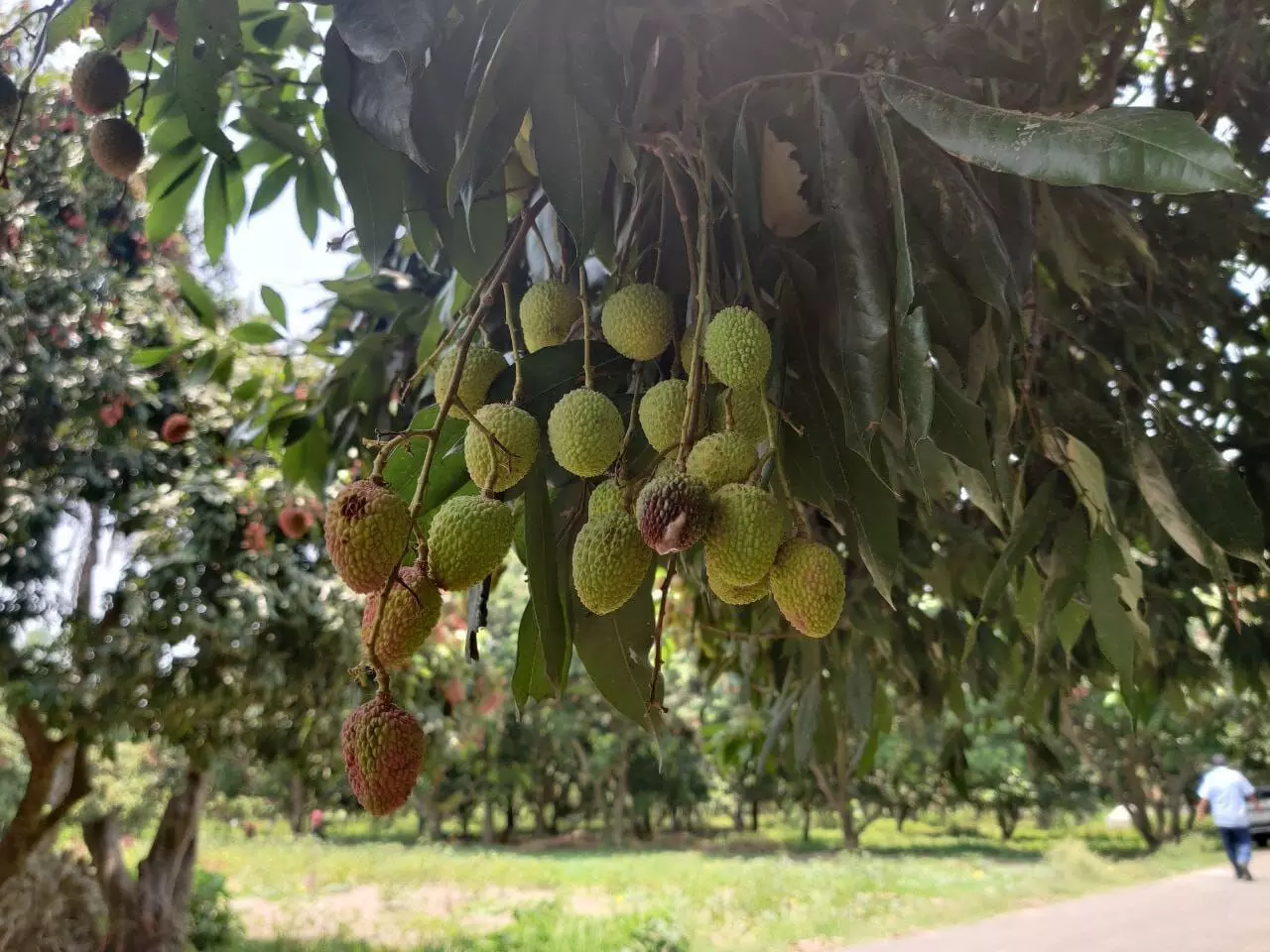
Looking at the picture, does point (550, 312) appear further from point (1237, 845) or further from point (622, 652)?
point (1237, 845)

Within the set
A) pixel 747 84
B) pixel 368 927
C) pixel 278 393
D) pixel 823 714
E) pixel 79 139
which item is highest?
pixel 79 139

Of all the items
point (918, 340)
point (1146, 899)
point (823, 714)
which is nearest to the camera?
point (918, 340)

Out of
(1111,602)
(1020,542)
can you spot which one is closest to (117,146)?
(1020,542)

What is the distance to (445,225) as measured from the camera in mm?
755

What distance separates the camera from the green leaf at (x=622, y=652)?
28.1 inches

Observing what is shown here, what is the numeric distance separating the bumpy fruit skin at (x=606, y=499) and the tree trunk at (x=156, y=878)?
388cm

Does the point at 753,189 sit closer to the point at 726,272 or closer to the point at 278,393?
the point at 726,272

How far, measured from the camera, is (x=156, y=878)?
4.03 metres

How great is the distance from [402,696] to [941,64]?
9.34 feet

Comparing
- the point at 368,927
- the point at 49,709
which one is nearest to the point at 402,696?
the point at 49,709

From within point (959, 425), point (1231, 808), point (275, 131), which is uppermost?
point (275, 131)

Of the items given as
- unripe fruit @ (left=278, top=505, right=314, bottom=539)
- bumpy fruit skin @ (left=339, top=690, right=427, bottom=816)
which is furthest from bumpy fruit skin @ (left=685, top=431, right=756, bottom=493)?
unripe fruit @ (left=278, top=505, right=314, bottom=539)

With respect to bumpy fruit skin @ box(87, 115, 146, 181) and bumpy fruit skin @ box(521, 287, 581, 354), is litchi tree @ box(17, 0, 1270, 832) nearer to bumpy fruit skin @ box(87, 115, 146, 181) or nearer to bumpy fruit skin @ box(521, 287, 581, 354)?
bumpy fruit skin @ box(521, 287, 581, 354)

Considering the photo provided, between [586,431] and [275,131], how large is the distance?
28.7 inches
